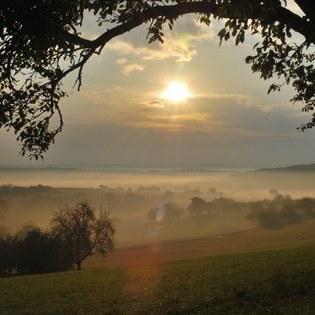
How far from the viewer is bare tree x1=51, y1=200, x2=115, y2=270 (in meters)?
74.6

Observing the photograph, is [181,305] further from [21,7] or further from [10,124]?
[21,7]

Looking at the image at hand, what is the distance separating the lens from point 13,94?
14.2 meters

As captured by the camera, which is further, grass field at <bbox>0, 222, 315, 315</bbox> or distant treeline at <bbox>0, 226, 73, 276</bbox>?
distant treeline at <bbox>0, 226, 73, 276</bbox>

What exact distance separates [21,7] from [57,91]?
3.44m

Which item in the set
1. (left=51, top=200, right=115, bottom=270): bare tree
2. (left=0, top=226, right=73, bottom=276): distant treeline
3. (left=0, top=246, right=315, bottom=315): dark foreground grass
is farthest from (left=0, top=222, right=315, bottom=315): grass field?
(left=0, top=226, right=73, bottom=276): distant treeline

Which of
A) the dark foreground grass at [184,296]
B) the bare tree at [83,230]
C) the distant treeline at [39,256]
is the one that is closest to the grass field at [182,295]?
the dark foreground grass at [184,296]

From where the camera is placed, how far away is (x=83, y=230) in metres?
74.4

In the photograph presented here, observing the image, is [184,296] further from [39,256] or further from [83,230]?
[39,256]

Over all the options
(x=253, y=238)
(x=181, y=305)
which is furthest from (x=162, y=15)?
(x=253, y=238)

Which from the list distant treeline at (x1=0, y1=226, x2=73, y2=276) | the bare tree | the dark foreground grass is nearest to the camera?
the dark foreground grass

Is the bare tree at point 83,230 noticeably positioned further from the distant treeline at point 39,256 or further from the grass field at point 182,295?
the grass field at point 182,295

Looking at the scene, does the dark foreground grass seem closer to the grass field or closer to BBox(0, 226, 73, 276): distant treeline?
the grass field

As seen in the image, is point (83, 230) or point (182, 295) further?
point (83, 230)

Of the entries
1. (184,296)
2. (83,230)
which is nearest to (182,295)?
(184,296)
